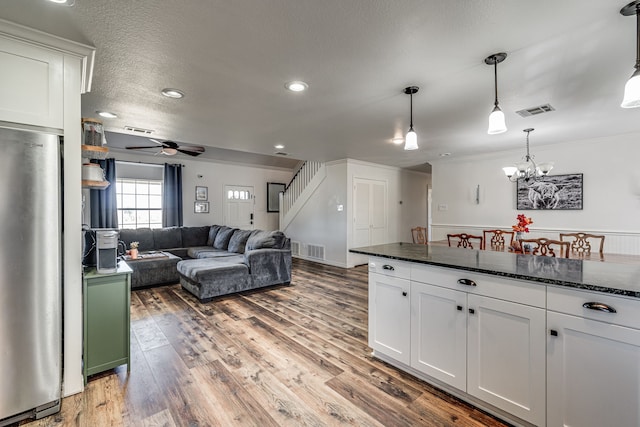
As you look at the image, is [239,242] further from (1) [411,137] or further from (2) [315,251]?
(1) [411,137]

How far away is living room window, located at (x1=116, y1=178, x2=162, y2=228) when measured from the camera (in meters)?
6.30

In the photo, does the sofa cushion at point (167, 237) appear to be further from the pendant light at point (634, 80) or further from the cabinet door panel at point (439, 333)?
the pendant light at point (634, 80)

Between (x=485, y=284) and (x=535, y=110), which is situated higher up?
(x=535, y=110)

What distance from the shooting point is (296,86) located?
2.59m

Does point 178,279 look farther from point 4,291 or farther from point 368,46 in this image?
point 368,46

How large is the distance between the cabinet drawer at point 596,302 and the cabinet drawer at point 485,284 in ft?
0.19

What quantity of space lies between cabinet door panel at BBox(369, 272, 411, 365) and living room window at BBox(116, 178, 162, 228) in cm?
616

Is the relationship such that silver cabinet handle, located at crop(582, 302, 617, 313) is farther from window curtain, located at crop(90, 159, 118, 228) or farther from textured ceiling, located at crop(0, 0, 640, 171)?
window curtain, located at crop(90, 159, 118, 228)

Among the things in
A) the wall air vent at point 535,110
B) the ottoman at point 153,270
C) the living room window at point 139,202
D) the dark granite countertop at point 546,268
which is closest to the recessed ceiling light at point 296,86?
the dark granite countertop at point 546,268

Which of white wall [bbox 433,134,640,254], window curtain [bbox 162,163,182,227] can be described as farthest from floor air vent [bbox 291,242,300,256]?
white wall [bbox 433,134,640,254]

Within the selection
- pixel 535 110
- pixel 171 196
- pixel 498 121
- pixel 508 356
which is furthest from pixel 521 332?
pixel 171 196

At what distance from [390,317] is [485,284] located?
0.83 m

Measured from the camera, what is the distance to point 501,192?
18.5 ft

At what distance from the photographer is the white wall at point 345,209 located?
6.30 metres
